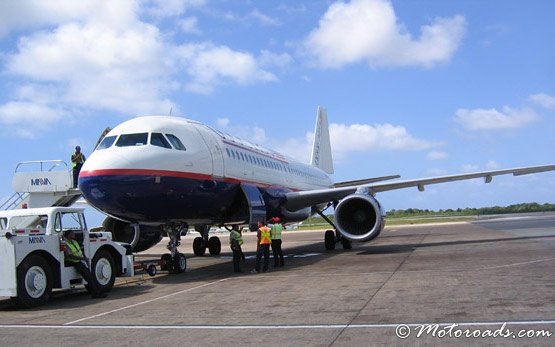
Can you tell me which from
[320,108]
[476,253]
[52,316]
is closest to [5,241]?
[52,316]

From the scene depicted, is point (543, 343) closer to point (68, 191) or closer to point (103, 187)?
point (103, 187)

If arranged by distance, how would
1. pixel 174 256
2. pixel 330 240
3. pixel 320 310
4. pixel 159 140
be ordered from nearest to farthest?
1. pixel 320 310
2. pixel 159 140
3. pixel 174 256
4. pixel 330 240

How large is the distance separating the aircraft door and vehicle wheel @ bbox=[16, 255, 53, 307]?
5260 millimetres

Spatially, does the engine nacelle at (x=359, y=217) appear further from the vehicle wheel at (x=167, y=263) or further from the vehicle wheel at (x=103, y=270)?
the vehicle wheel at (x=103, y=270)

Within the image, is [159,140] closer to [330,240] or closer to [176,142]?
[176,142]

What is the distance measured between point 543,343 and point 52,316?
7052mm

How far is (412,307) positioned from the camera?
26.1ft

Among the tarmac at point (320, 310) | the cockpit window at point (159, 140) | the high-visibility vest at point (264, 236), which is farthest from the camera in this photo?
the high-visibility vest at point (264, 236)

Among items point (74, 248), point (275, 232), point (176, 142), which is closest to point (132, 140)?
point (176, 142)

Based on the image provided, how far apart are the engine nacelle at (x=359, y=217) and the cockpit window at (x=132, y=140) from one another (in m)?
6.93

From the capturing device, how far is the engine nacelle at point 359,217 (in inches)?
688

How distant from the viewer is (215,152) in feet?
49.6

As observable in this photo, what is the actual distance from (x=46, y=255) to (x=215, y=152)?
5.63m

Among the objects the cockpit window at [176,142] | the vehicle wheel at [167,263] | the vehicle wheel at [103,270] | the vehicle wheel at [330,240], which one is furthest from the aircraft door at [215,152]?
the vehicle wheel at [330,240]
